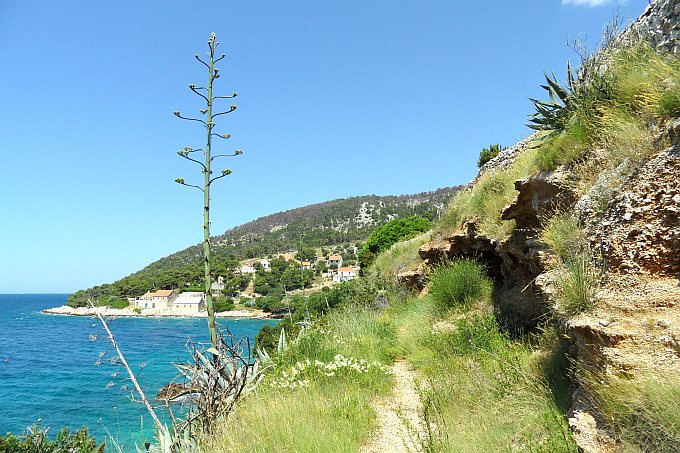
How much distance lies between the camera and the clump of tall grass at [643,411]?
2676 mm

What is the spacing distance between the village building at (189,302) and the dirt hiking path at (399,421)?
267 ft

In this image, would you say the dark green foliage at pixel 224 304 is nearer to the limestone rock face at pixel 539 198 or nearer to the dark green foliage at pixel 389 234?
the dark green foliage at pixel 389 234

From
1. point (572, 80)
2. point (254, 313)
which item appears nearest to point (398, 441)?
point (572, 80)

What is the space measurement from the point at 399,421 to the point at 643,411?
9.25 feet

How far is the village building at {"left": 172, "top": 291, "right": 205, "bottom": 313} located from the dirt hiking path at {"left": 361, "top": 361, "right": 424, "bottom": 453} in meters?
81.2

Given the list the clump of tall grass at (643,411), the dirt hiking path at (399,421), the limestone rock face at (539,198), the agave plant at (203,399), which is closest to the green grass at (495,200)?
the limestone rock face at (539,198)

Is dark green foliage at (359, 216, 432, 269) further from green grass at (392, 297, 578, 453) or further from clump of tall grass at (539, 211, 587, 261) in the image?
clump of tall grass at (539, 211, 587, 261)

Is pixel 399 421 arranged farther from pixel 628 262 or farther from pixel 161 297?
pixel 161 297

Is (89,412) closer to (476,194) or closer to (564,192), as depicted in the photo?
(476,194)

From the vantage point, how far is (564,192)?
19.2 feet

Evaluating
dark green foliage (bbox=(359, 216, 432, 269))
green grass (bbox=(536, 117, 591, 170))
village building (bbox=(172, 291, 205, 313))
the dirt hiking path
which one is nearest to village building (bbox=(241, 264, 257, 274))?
village building (bbox=(172, 291, 205, 313))

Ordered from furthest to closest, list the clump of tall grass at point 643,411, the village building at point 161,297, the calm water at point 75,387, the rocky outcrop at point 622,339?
the village building at point 161,297, the calm water at point 75,387, the rocky outcrop at point 622,339, the clump of tall grass at point 643,411

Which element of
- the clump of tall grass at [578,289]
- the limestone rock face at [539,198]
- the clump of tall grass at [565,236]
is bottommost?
the clump of tall grass at [578,289]

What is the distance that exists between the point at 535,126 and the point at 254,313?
263 ft
